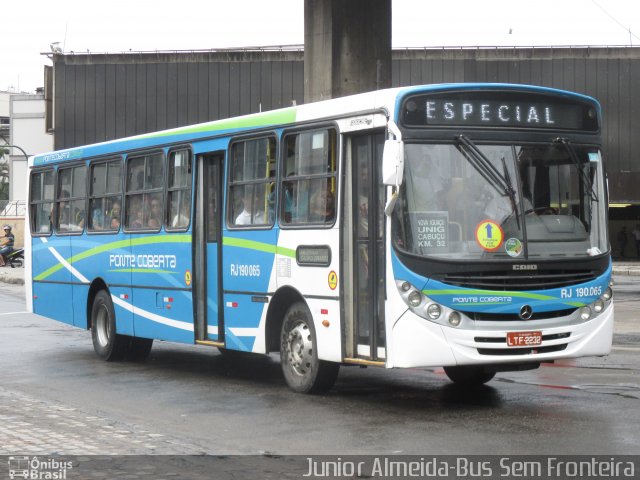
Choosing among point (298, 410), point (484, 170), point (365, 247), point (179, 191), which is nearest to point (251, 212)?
point (179, 191)

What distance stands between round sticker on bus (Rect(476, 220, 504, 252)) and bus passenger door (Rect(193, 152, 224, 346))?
3.95 metres

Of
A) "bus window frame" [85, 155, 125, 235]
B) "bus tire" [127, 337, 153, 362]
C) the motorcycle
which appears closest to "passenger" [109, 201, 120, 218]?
"bus window frame" [85, 155, 125, 235]

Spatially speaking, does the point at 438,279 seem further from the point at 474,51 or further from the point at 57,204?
the point at 474,51

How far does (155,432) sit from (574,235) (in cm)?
417

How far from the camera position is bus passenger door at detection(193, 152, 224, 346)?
45.3 feet

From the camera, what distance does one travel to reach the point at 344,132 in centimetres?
1153

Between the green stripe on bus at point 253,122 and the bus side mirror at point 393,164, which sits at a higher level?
the green stripe on bus at point 253,122

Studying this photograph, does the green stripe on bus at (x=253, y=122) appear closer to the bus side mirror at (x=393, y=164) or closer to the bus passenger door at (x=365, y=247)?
the bus passenger door at (x=365, y=247)

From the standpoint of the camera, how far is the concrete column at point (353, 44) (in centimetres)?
2389

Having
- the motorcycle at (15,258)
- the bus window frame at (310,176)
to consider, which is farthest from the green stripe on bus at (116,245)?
the motorcycle at (15,258)

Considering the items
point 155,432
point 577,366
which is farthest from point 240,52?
point 155,432

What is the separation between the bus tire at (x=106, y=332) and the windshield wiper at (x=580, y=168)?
23.7 feet

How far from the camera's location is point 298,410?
1112cm

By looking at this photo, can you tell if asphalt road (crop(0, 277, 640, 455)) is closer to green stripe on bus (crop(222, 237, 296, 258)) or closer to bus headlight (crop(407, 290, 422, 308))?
bus headlight (crop(407, 290, 422, 308))
